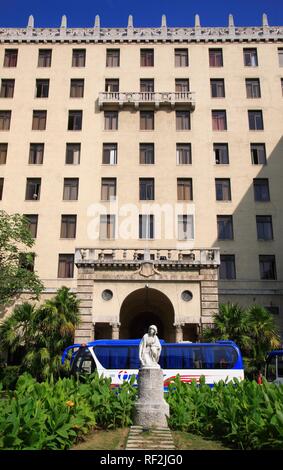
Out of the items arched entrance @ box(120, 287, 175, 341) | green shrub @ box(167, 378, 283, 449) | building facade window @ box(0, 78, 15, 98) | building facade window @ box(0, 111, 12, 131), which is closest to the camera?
green shrub @ box(167, 378, 283, 449)

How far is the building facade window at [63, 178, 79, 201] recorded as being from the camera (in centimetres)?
3488

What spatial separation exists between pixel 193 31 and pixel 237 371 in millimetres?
33044

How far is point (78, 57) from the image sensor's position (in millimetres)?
39156

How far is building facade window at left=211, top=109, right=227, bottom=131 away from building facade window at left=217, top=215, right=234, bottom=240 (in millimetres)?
8567

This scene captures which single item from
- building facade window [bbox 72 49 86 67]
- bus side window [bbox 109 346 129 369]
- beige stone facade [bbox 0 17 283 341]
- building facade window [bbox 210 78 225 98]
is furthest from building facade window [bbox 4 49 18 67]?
bus side window [bbox 109 346 129 369]

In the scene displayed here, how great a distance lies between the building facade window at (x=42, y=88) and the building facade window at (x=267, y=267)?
25.0 m

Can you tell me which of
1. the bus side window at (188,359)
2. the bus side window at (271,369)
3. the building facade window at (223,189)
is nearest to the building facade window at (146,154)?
the building facade window at (223,189)

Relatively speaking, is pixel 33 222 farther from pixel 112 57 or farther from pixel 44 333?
pixel 112 57

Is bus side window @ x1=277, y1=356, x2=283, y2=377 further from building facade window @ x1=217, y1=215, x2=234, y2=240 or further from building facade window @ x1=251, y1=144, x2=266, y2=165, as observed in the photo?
building facade window @ x1=251, y1=144, x2=266, y2=165

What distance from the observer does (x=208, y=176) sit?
116ft

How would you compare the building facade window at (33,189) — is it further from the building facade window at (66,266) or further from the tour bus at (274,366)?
the tour bus at (274,366)

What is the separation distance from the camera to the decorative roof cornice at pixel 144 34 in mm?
39125

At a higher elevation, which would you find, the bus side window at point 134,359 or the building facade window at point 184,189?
the building facade window at point 184,189

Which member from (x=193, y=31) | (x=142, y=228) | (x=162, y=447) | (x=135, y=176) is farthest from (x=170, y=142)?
(x=162, y=447)
